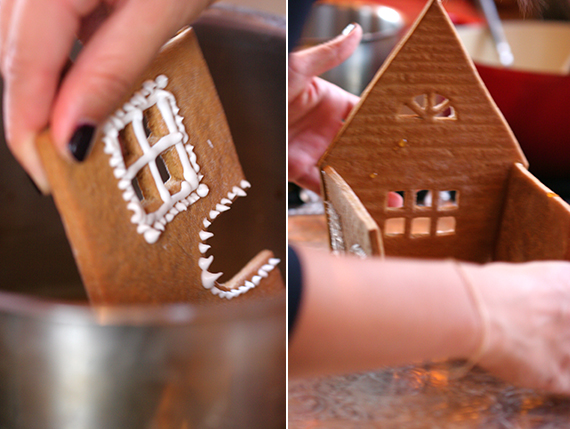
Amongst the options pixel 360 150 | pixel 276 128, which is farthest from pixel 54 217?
pixel 360 150

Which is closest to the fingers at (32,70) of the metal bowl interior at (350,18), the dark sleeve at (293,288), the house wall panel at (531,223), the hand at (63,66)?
the hand at (63,66)

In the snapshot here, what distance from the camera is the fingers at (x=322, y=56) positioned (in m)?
0.37

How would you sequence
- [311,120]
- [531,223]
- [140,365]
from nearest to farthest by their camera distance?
[140,365] → [531,223] → [311,120]

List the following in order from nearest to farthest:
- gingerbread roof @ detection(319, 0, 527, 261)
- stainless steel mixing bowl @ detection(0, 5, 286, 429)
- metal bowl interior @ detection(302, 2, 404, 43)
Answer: stainless steel mixing bowl @ detection(0, 5, 286, 429) → gingerbread roof @ detection(319, 0, 527, 261) → metal bowl interior @ detection(302, 2, 404, 43)

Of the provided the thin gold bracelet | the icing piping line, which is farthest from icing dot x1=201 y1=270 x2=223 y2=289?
the thin gold bracelet

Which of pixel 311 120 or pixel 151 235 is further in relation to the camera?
pixel 311 120

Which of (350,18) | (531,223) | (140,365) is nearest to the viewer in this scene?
(140,365)

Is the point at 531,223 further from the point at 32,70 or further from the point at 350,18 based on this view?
the point at 350,18

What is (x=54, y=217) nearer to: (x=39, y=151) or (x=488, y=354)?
(x=39, y=151)

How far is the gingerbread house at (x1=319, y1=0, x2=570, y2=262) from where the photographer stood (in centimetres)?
28

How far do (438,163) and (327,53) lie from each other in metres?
0.12

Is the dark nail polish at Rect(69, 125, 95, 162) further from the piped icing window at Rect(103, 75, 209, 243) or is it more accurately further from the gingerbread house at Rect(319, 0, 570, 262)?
the gingerbread house at Rect(319, 0, 570, 262)

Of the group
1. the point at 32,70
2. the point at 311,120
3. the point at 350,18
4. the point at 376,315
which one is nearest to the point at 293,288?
the point at 376,315

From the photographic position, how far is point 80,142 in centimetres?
21
